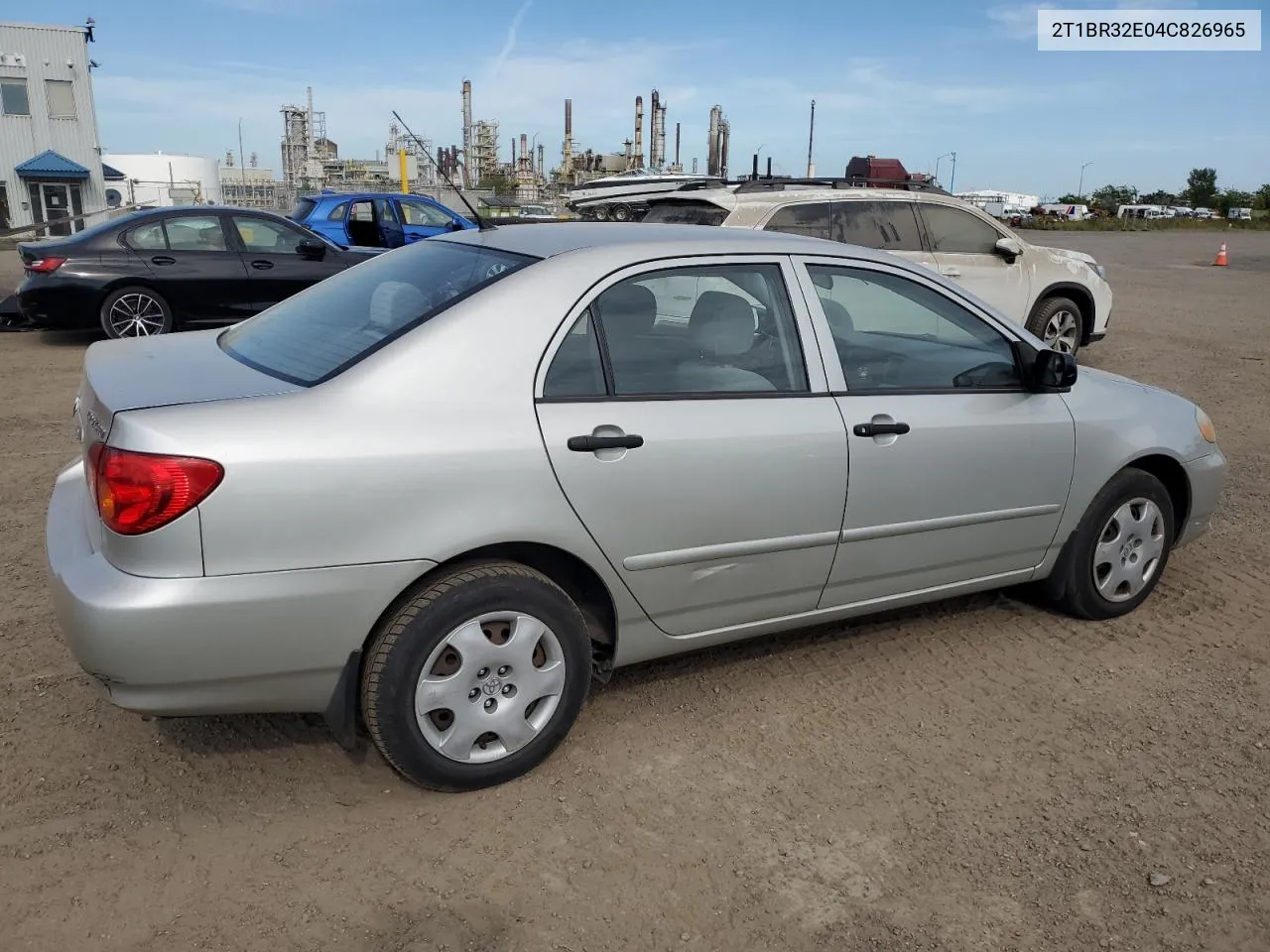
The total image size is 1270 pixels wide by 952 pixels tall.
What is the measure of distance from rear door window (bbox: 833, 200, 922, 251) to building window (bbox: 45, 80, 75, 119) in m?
42.2

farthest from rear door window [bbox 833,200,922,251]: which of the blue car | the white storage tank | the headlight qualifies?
the white storage tank

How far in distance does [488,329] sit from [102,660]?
1.29m

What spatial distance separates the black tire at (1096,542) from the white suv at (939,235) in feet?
14.0

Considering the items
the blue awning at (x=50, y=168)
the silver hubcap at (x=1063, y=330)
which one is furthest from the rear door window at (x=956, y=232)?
the blue awning at (x=50, y=168)

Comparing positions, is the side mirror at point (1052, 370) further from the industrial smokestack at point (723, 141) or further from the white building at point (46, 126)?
the industrial smokestack at point (723, 141)

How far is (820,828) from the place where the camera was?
2.85 meters

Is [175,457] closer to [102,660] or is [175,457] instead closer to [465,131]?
[102,660]

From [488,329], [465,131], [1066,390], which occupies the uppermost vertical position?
[465,131]

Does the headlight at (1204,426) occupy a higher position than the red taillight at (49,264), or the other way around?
the red taillight at (49,264)

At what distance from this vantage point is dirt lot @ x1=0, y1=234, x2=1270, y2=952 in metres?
2.47

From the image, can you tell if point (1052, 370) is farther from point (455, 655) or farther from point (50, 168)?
point (50, 168)

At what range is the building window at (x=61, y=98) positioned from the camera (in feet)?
133

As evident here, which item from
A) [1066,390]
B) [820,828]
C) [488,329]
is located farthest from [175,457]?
[1066,390]

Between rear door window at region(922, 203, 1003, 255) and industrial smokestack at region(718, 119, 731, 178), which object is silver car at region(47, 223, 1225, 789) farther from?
industrial smokestack at region(718, 119, 731, 178)
